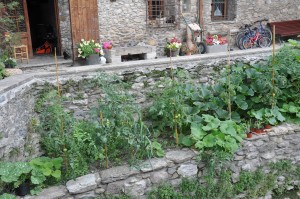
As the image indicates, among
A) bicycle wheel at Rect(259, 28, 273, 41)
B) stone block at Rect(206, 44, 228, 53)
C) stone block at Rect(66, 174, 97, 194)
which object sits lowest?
stone block at Rect(66, 174, 97, 194)

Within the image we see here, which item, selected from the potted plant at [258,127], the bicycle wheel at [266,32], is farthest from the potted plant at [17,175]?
the bicycle wheel at [266,32]

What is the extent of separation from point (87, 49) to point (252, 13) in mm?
5576

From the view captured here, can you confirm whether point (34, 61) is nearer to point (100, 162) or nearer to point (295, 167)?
point (100, 162)

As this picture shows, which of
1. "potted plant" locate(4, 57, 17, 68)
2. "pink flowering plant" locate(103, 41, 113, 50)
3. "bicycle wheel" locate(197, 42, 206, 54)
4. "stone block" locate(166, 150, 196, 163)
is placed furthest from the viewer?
"bicycle wheel" locate(197, 42, 206, 54)

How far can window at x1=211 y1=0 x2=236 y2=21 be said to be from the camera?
33.1 ft

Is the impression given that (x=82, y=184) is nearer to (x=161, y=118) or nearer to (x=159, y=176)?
(x=159, y=176)

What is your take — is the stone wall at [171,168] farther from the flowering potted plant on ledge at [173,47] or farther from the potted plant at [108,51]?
the flowering potted plant on ledge at [173,47]

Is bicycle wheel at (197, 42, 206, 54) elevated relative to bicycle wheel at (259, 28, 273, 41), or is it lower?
lower

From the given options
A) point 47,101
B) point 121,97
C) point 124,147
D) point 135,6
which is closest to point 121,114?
point 121,97

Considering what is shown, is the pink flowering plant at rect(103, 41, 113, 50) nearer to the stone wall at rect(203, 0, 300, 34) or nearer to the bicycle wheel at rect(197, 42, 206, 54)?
the bicycle wheel at rect(197, 42, 206, 54)

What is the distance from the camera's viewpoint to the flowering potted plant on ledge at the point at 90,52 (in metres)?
7.39

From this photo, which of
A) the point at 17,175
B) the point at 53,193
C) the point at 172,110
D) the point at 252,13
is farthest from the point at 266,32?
the point at 17,175

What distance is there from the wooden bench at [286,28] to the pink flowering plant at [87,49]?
5.70 meters

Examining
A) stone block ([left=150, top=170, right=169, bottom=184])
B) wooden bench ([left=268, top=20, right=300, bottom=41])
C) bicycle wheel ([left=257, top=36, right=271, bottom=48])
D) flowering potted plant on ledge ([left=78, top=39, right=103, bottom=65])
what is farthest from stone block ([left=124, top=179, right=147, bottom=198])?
wooden bench ([left=268, top=20, right=300, bottom=41])
